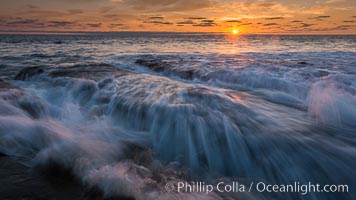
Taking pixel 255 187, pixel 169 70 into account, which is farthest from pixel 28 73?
pixel 255 187

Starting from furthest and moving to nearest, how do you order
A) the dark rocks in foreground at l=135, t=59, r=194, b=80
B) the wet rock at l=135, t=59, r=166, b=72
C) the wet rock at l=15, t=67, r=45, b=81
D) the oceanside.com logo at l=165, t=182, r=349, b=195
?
the wet rock at l=135, t=59, r=166, b=72 < the dark rocks in foreground at l=135, t=59, r=194, b=80 < the wet rock at l=15, t=67, r=45, b=81 < the oceanside.com logo at l=165, t=182, r=349, b=195

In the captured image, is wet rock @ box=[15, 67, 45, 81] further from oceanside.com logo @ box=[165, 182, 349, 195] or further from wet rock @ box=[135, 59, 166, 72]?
oceanside.com logo @ box=[165, 182, 349, 195]

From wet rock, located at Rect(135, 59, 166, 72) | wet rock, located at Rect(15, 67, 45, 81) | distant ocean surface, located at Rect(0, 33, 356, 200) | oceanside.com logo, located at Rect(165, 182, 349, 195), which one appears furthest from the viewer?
wet rock, located at Rect(135, 59, 166, 72)

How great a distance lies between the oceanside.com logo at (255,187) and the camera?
3.19 metres

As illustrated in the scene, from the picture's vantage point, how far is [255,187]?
3.37 metres

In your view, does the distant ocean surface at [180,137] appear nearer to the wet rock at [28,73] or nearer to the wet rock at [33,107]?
the wet rock at [33,107]

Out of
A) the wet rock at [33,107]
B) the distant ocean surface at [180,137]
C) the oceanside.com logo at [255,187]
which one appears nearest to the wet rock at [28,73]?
the distant ocean surface at [180,137]

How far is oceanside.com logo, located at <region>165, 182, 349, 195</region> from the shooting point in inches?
126

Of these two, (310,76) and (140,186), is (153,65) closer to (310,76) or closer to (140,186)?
(310,76)

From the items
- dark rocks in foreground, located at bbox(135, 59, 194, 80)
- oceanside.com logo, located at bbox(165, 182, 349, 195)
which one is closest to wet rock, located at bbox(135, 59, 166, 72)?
dark rocks in foreground, located at bbox(135, 59, 194, 80)

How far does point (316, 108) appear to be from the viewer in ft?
19.6

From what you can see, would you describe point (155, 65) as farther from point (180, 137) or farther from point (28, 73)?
point (180, 137)

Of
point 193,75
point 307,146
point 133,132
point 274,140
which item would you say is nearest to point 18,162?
point 133,132

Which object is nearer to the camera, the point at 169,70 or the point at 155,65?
the point at 169,70
